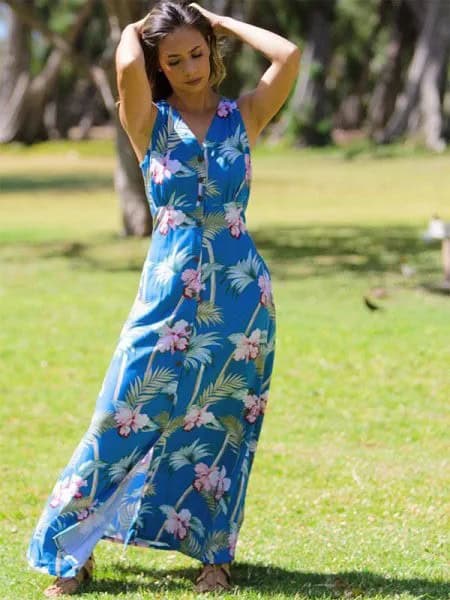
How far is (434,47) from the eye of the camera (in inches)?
1662

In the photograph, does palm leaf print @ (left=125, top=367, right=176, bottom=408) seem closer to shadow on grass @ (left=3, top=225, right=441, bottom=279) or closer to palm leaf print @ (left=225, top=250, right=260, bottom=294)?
palm leaf print @ (left=225, top=250, right=260, bottom=294)

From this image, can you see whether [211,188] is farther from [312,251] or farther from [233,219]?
[312,251]

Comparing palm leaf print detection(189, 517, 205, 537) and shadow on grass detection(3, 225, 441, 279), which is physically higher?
palm leaf print detection(189, 517, 205, 537)

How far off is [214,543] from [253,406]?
49cm

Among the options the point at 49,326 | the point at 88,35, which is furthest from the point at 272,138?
the point at 49,326

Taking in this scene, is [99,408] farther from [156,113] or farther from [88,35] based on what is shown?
[88,35]

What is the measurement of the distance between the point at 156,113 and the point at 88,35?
179 ft

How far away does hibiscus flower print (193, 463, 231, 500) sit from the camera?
4.63m

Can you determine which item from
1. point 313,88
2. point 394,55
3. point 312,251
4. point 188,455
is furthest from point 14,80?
point 188,455

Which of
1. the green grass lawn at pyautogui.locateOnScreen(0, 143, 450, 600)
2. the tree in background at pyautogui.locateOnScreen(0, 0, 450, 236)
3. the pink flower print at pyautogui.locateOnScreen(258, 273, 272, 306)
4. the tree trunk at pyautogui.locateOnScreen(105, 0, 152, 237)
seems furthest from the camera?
the tree in background at pyautogui.locateOnScreen(0, 0, 450, 236)

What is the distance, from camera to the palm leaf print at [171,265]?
4.52 m

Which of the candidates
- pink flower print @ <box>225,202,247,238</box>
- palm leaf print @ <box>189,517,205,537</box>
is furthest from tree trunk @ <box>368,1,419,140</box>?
palm leaf print @ <box>189,517,205,537</box>

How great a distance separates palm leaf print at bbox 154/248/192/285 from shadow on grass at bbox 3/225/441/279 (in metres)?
9.47

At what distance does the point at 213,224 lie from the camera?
4570mm
